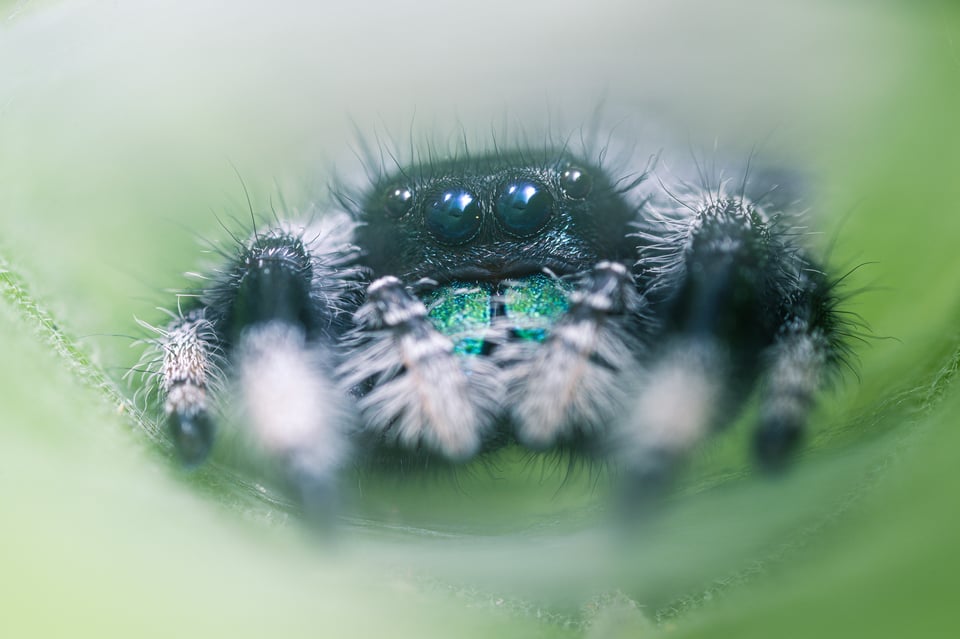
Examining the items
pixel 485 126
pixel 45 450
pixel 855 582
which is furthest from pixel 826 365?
pixel 45 450

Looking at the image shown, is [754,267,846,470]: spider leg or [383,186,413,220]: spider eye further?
[383,186,413,220]: spider eye

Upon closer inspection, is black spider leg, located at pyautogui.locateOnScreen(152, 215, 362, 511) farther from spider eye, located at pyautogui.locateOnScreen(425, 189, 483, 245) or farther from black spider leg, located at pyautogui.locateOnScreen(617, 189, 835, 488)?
black spider leg, located at pyautogui.locateOnScreen(617, 189, 835, 488)

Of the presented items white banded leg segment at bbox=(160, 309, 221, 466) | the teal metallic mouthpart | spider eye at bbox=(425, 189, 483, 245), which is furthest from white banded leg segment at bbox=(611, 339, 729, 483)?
white banded leg segment at bbox=(160, 309, 221, 466)

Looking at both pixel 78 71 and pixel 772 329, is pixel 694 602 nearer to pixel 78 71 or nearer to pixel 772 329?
pixel 772 329

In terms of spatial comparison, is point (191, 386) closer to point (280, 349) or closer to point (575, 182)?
point (280, 349)

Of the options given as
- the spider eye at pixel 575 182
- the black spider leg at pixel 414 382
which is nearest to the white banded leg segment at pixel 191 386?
the black spider leg at pixel 414 382

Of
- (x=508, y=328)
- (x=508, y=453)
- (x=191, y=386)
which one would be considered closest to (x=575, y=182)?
(x=508, y=328)
